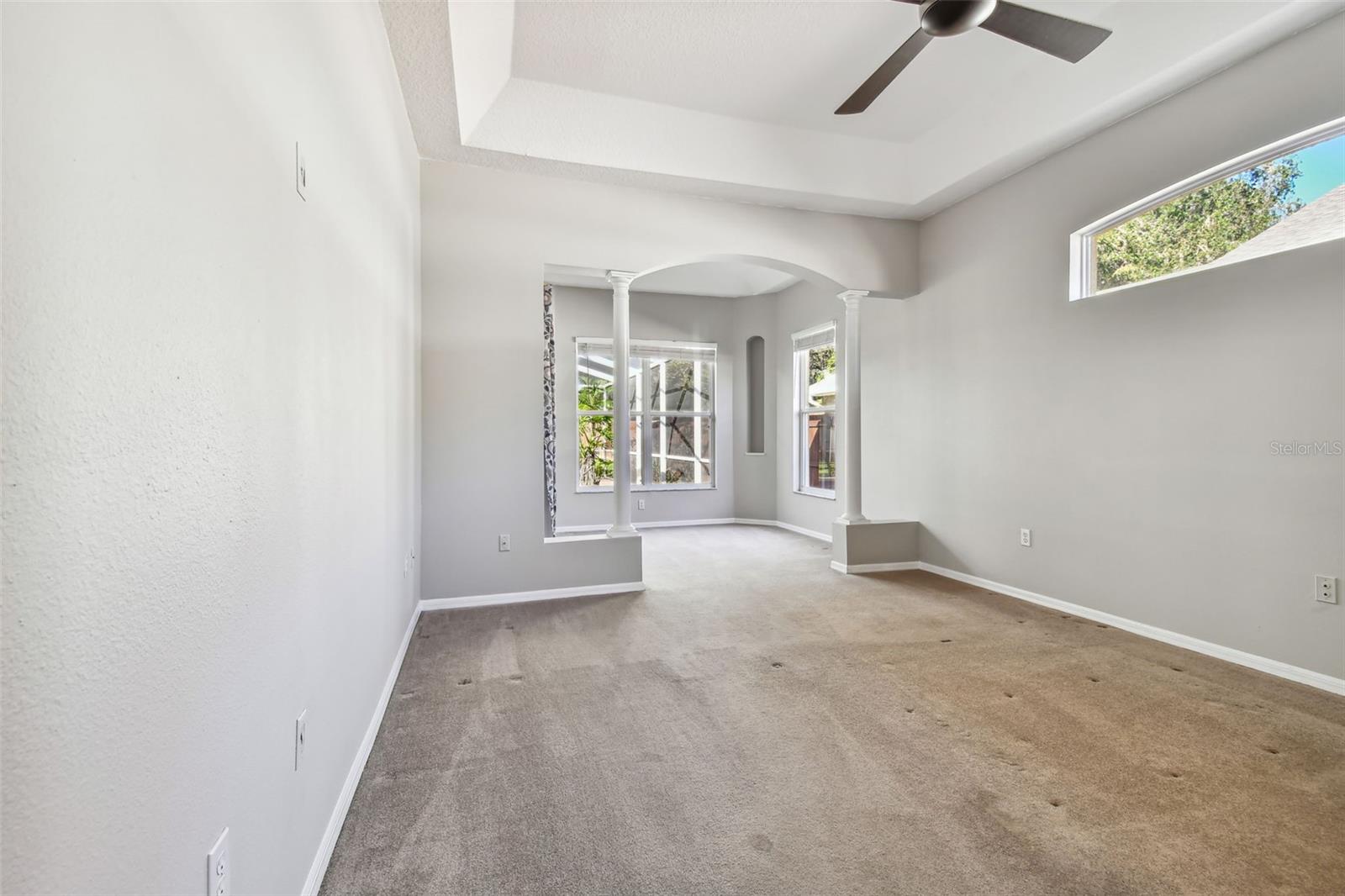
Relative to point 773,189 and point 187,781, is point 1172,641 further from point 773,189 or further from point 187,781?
point 187,781

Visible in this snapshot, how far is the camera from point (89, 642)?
636mm

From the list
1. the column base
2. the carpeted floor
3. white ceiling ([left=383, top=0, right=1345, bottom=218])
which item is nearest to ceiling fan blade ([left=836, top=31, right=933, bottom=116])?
white ceiling ([left=383, top=0, right=1345, bottom=218])

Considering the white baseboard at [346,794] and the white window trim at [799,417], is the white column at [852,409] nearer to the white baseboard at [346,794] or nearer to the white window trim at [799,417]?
the white window trim at [799,417]

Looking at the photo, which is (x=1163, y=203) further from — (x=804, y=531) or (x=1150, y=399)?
(x=804, y=531)

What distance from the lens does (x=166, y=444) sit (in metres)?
0.80

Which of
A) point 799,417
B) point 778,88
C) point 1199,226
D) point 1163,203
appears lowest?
point 799,417

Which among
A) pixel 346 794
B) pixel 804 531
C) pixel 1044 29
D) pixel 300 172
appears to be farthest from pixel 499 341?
pixel 804 531

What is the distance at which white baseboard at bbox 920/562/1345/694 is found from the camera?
263 cm

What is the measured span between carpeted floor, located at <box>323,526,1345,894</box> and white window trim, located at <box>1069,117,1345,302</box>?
2.02 m

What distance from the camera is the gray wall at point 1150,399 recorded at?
8.71 feet

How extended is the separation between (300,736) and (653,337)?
640 cm

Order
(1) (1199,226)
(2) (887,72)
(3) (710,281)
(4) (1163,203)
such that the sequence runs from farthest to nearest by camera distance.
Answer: (3) (710,281)
(4) (1163,203)
(1) (1199,226)
(2) (887,72)

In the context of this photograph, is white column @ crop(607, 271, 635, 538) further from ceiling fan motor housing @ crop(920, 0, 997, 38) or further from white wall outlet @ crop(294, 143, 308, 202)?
white wall outlet @ crop(294, 143, 308, 202)

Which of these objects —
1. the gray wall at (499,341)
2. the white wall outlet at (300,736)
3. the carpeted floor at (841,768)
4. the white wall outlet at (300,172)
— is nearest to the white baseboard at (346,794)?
the carpeted floor at (841,768)
